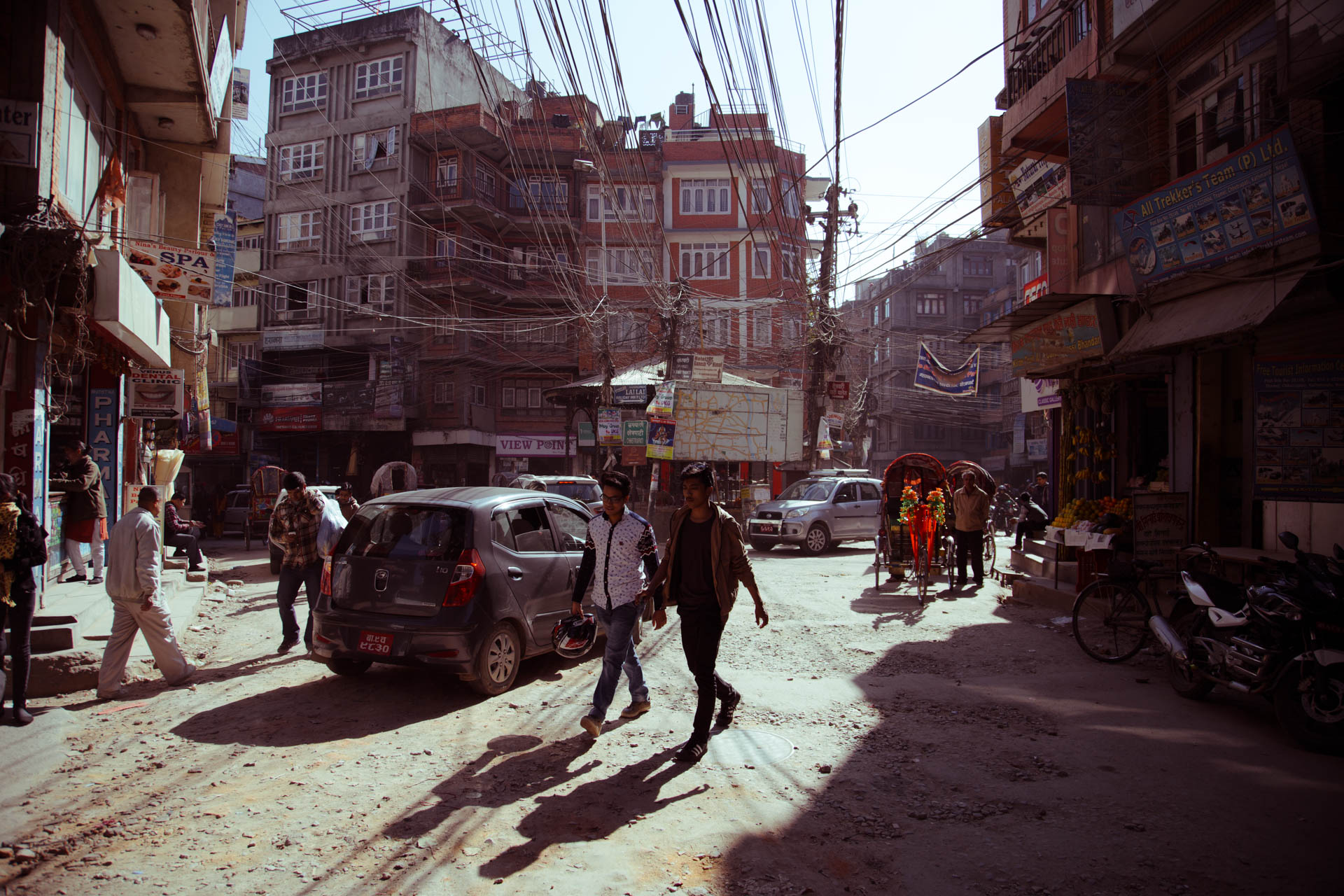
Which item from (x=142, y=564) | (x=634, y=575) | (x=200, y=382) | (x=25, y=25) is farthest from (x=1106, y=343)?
(x=200, y=382)

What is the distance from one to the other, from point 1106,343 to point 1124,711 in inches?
294

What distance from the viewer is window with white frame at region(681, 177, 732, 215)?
40.1m

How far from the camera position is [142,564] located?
6645 millimetres

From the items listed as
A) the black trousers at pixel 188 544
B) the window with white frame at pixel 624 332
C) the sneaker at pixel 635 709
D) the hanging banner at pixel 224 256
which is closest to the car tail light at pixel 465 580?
the sneaker at pixel 635 709

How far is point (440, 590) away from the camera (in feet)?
20.8

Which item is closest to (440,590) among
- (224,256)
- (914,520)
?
(914,520)

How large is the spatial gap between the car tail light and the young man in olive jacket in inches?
63.1

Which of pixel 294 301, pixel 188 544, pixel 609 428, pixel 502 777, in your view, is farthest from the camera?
pixel 294 301

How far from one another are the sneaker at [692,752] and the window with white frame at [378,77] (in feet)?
129

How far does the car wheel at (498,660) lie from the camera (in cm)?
640

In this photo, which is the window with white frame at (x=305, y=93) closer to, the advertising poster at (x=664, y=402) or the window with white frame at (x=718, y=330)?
the window with white frame at (x=718, y=330)

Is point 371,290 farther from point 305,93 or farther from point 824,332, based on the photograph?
point 824,332

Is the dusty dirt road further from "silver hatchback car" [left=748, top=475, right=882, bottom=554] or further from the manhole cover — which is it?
"silver hatchback car" [left=748, top=475, right=882, bottom=554]

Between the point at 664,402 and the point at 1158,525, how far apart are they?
1384 centimetres
